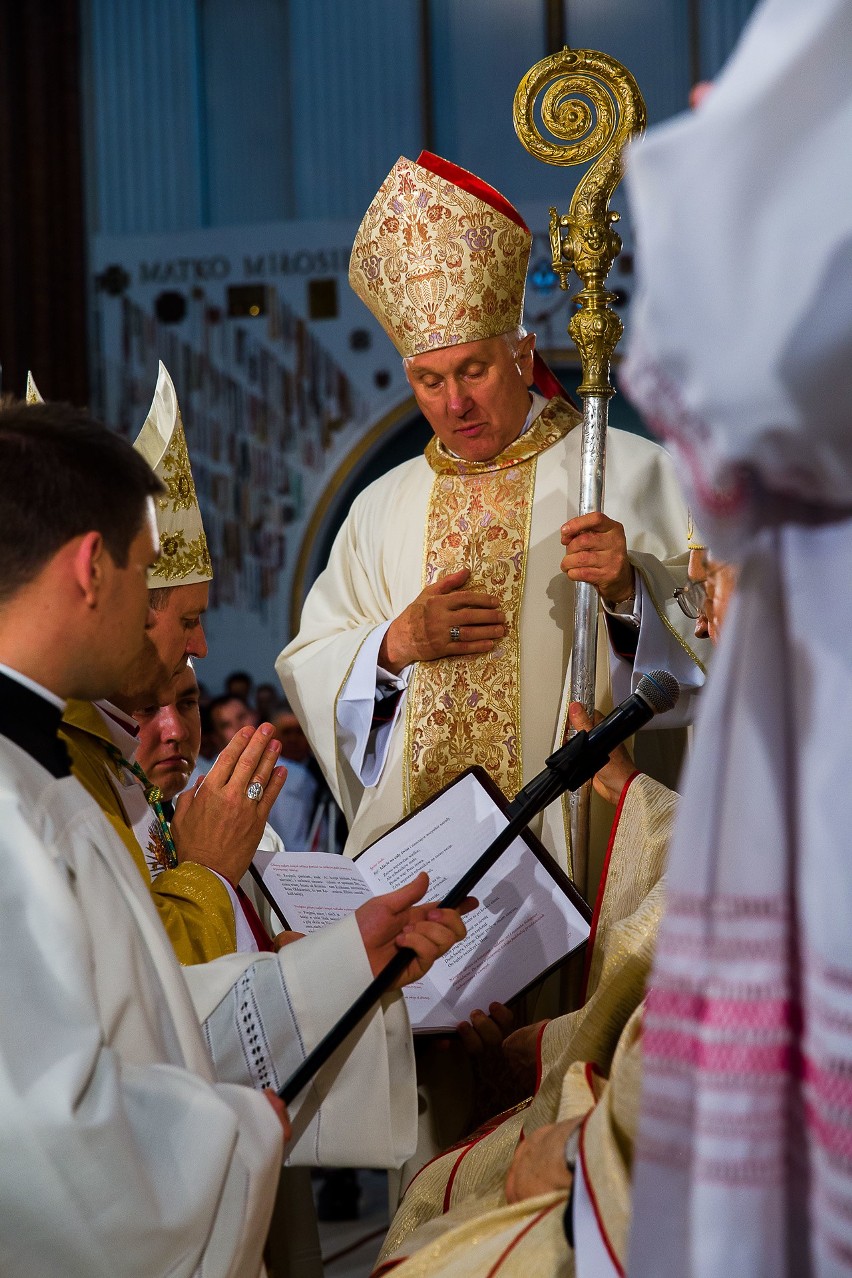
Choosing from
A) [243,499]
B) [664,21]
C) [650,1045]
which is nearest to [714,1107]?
[650,1045]

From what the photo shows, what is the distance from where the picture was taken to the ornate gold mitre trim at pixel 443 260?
344 cm

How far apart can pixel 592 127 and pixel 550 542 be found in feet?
3.19

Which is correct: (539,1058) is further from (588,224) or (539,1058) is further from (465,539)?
(588,224)

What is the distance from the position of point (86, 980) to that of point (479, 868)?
31.1 inches

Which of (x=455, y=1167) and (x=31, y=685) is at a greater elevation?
(x=31, y=685)

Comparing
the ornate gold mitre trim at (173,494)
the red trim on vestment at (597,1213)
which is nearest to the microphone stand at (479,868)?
the red trim on vestment at (597,1213)

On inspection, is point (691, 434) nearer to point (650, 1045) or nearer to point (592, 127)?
point (650, 1045)

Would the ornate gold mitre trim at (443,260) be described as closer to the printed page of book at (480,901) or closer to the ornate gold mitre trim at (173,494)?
the ornate gold mitre trim at (173,494)

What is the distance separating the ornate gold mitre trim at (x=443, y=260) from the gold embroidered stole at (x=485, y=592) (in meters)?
0.31

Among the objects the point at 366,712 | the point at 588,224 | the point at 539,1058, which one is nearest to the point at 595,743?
the point at 539,1058

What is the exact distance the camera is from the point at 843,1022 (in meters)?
1.05

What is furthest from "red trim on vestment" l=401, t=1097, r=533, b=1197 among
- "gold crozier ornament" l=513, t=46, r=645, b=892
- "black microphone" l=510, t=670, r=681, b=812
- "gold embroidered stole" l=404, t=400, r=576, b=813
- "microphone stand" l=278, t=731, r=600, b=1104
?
"gold embroidered stole" l=404, t=400, r=576, b=813

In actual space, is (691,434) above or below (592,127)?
below

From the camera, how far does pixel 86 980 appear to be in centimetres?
157
